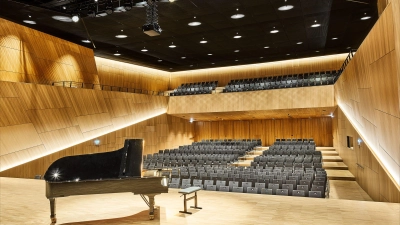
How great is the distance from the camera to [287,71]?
19.4m

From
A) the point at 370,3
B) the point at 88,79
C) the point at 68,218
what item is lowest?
the point at 68,218

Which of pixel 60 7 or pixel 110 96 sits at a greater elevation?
pixel 60 7

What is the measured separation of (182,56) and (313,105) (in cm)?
714

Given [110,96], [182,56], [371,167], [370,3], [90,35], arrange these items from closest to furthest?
[371,167]
[370,3]
[90,35]
[110,96]
[182,56]

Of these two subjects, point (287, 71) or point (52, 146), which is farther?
point (287, 71)

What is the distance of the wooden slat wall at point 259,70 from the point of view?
1853 centimetres

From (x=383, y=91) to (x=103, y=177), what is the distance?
4.77 metres

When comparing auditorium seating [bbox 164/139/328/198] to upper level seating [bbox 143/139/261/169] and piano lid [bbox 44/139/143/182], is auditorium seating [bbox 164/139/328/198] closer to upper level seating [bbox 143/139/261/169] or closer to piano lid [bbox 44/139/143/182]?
upper level seating [bbox 143/139/261/169]

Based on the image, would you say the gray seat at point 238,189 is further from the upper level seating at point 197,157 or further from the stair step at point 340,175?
the upper level seating at point 197,157

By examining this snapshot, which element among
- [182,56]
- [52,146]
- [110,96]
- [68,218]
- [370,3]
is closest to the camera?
[68,218]

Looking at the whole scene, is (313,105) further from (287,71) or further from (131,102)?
(131,102)

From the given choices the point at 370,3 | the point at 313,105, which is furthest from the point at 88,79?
the point at 370,3

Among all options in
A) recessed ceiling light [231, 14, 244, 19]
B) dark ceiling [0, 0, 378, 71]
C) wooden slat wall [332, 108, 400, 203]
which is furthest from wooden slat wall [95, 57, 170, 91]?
wooden slat wall [332, 108, 400, 203]

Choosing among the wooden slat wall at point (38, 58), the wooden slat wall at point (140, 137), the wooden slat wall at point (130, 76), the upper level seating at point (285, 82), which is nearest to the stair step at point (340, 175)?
the upper level seating at point (285, 82)
